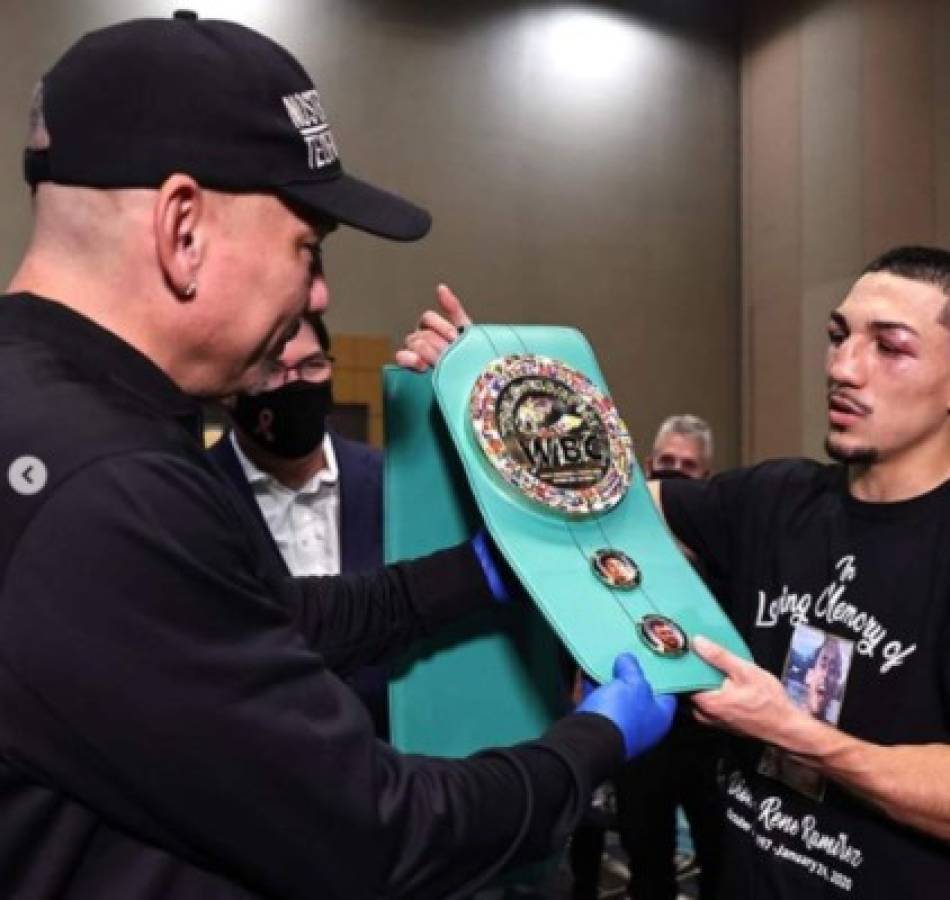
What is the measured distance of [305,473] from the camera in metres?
1.80

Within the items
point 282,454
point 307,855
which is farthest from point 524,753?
point 282,454

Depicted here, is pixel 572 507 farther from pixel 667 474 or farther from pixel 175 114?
pixel 667 474

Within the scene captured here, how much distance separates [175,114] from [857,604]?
1.04 metres

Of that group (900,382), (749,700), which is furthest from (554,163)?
(749,700)

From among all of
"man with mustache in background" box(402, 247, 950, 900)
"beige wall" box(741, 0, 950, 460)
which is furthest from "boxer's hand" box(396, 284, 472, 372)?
"beige wall" box(741, 0, 950, 460)

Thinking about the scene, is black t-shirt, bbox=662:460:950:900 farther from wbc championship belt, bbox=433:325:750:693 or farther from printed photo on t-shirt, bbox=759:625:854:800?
wbc championship belt, bbox=433:325:750:693

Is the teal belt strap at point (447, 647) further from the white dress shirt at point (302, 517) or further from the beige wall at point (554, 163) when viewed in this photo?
the beige wall at point (554, 163)

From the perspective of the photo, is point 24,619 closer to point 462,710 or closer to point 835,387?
point 462,710

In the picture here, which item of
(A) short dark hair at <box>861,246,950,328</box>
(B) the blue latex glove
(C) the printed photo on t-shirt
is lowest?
(C) the printed photo on t-shirt

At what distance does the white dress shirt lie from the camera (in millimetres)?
1765

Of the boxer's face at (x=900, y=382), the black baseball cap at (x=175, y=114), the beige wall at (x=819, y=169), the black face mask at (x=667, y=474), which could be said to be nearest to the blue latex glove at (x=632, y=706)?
the boxer's face at (x=900, y=382)

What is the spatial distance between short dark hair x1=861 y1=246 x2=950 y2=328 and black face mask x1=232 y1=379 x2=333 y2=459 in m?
0.91

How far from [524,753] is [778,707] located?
0.44 meters

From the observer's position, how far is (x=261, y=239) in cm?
87
